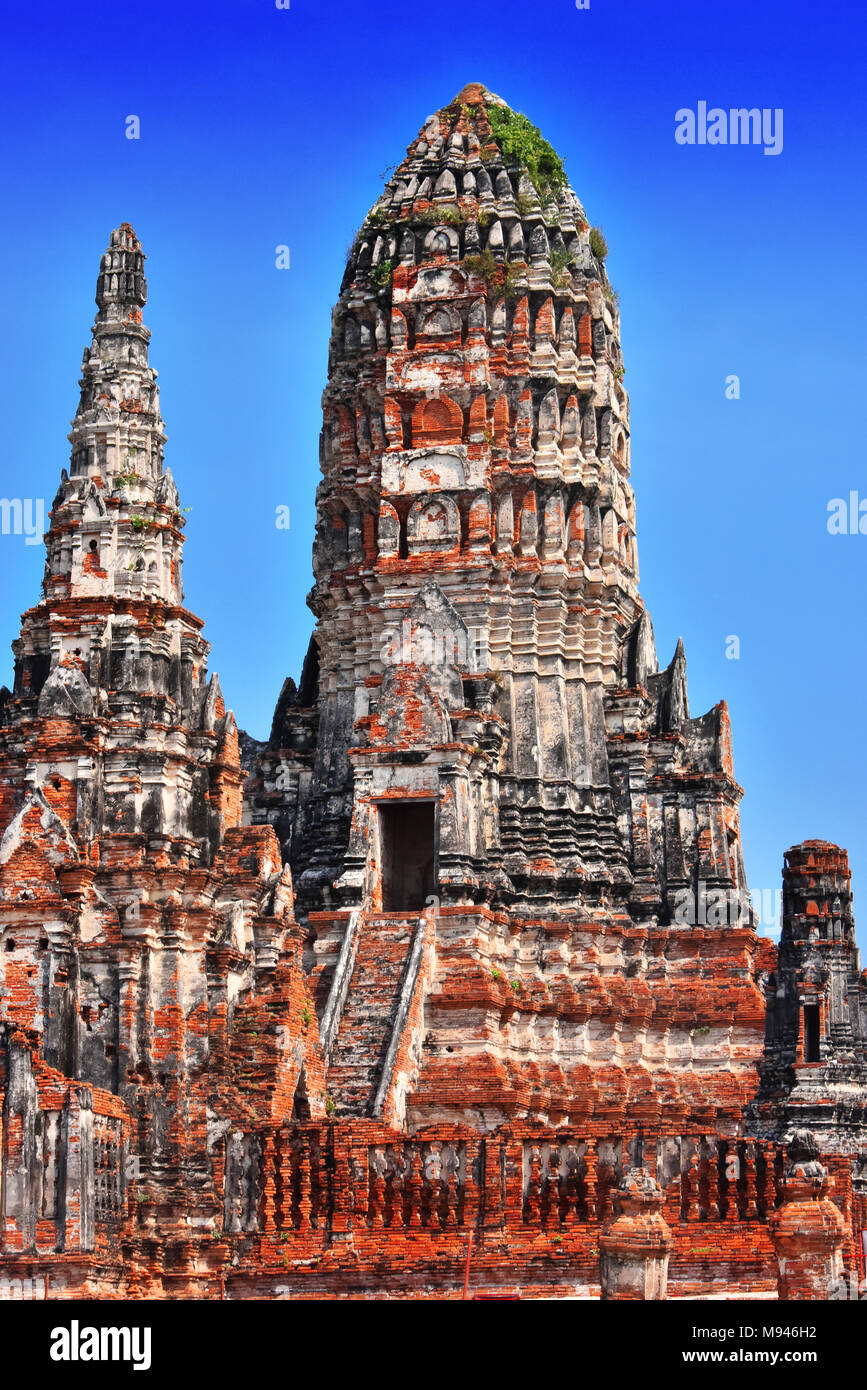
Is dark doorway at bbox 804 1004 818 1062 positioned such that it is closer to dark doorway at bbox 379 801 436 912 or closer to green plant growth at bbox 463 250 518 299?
dark doorway at bbox 379 801 436 912

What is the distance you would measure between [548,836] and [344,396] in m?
9.89

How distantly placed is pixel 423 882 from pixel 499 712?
3.34m

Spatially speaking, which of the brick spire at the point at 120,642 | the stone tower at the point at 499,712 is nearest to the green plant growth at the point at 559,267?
the stone tower at the point at 499,712

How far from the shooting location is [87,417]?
33562mm

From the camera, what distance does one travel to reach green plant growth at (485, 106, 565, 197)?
46.5m

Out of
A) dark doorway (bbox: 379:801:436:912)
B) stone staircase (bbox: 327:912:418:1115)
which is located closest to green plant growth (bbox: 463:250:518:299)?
dark doorway (bbox: 379:801:436:912)

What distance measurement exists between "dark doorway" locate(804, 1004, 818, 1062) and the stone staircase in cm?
657

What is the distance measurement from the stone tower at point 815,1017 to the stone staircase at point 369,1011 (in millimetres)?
6245

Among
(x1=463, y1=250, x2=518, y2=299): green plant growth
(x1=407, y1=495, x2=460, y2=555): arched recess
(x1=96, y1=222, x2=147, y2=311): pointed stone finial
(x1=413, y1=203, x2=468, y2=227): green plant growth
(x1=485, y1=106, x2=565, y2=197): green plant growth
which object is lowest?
(x1=407, y1=495, x2=460, y2=555): arched recess

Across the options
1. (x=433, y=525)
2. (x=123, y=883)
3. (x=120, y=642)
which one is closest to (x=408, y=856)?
(x=433, y=525)

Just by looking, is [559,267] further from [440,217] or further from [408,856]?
[408,856]

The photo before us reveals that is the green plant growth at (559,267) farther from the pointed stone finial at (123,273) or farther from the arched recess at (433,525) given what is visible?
the pointed stone finial at (123,273)

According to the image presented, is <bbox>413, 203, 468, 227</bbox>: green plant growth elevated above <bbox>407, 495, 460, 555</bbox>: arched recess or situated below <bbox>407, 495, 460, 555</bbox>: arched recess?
above
